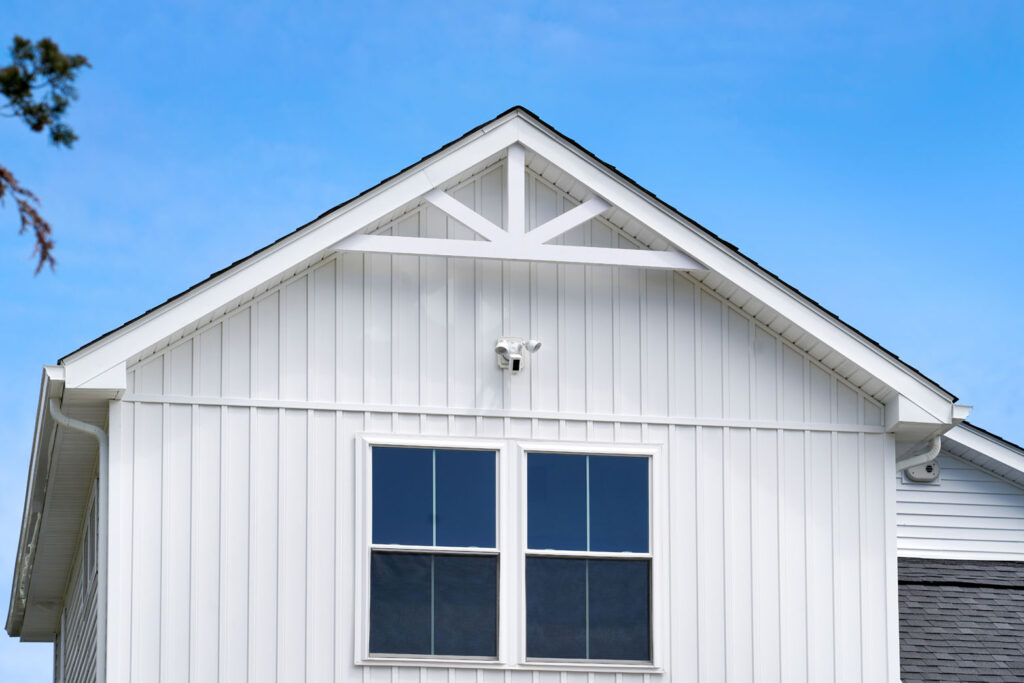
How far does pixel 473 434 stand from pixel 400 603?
1458mm

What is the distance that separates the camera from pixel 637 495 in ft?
41.6

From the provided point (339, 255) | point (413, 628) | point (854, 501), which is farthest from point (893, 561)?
point (339, 255)

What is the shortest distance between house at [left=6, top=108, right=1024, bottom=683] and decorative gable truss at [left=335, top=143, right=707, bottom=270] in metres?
0.02

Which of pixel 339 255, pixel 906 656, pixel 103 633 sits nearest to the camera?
pixel 103 633

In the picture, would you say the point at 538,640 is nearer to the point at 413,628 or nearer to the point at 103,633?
the point at 413,628

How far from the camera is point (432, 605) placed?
12.2 m

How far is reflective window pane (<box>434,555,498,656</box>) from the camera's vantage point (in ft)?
40.0

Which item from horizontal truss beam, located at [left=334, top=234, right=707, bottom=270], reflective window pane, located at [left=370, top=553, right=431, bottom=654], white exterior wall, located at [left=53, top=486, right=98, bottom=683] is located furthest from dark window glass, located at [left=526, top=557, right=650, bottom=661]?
white exterior wall, located at [left=53, top=486, right=98, bottom=683]

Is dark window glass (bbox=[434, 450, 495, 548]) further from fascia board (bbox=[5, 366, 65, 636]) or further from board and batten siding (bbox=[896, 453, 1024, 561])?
board and batten siding (bbox=[896, 453, 1024, 561])

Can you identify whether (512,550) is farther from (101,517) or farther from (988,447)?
(988,447)

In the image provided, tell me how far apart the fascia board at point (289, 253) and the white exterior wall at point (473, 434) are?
1.18 ft

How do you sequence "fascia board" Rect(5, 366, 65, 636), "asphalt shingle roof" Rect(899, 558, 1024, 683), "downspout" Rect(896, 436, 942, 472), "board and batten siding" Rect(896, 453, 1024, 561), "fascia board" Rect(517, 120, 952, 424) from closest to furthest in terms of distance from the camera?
1. "fascia board" Rect(5, 366, 65, 636)
2. "fascia board" Rect(517, 120, 952, 424)
3. "downspout" Rect(896, 436, 942, 472)
4. "asphalt shingle roof" Rect(899, 558, 1024, 683)
5. "board and batten siding" Rect(896, 453, 1024, 561)

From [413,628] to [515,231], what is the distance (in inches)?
128

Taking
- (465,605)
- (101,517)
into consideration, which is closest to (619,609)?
(465,605)
